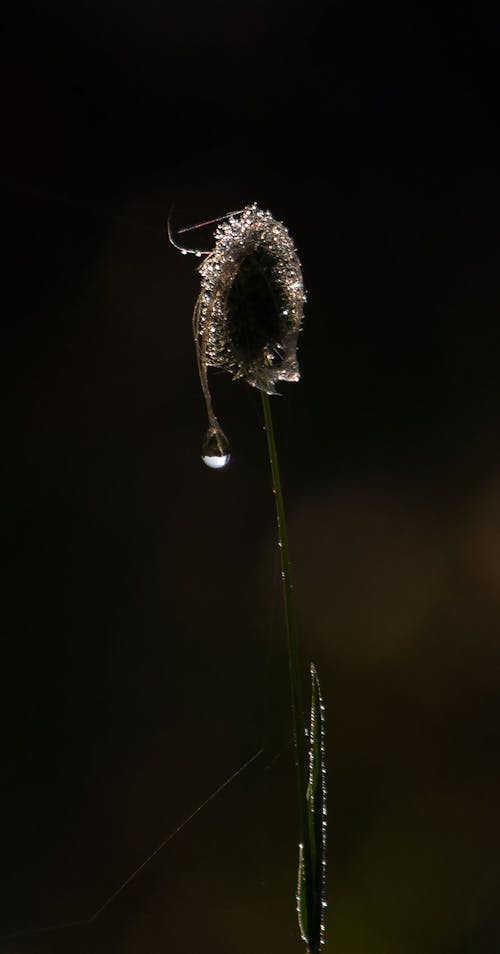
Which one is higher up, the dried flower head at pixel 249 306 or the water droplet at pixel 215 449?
the dried flower head at pixel 249 306

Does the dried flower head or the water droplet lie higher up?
the dried flower head

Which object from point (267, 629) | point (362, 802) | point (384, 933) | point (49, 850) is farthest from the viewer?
point (267, 629)

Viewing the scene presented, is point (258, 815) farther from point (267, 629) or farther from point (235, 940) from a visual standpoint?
point (267, 629)

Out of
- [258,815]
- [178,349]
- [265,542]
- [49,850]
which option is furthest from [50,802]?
[178,349]

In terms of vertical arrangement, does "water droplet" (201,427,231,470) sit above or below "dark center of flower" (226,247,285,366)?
below
